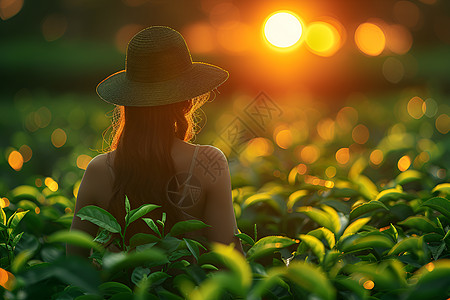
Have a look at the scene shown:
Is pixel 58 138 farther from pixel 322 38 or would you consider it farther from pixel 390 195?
pixel 322 38

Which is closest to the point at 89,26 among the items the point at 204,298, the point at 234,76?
the point at 234,76

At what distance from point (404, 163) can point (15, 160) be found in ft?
8.68

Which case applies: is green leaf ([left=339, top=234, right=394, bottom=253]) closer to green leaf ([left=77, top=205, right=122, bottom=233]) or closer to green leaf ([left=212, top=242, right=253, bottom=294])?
green leaf ([left=212, top=242, right=253, bottom=294])

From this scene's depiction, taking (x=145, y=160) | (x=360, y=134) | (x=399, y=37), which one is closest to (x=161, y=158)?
(x=145, y=160)

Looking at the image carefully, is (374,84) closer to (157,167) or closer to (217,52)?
(217,52)

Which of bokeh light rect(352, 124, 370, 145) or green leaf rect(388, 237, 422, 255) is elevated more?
green leaf rect(388, 237, 422, 255)

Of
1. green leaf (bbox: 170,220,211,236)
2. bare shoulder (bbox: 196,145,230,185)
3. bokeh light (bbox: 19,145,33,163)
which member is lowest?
bokeh light (bbox: 19,145,33,163)

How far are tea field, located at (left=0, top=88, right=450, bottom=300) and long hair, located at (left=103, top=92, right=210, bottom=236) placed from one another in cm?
11

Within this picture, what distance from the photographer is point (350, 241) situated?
1506 millimetres

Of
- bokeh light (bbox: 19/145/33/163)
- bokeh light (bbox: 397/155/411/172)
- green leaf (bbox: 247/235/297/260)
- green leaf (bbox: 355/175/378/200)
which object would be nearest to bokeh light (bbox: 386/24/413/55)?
bokeh light (bbox: 397/155/411/172)

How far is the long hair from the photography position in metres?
1.80

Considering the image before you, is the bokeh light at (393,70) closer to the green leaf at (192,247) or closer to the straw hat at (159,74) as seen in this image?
the straw hat at (159,74)

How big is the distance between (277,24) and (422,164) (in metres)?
8.58

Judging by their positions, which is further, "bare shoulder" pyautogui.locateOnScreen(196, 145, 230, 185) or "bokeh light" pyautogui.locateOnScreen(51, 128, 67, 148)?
"bokeh light" pyautogui.locateOnScreen(51, 128, 67, 148)
